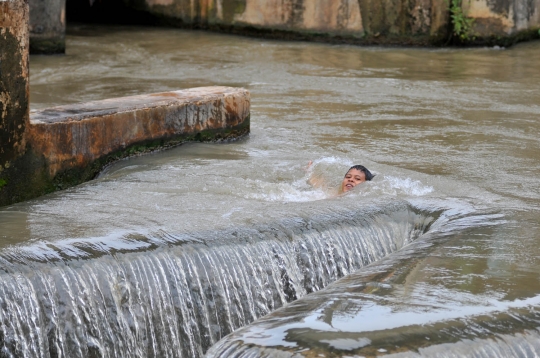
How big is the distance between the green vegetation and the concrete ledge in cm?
589

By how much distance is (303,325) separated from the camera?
3180 mm

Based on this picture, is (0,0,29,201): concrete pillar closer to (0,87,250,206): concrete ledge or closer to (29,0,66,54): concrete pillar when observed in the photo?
(0,87,250,206): concrete ledge

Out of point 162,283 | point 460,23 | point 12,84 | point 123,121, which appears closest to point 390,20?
point 460,23

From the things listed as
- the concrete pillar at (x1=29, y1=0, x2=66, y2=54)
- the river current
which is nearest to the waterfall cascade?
the river current

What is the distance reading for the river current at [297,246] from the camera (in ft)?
10.9

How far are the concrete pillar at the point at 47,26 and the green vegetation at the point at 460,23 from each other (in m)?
5.21

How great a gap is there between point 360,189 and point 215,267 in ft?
5.36

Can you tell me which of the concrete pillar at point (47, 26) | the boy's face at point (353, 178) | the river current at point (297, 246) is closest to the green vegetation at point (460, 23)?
the river current at point (297, 246)

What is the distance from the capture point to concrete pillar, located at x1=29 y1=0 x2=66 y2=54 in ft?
36.8

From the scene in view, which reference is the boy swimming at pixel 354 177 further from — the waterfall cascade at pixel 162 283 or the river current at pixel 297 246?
the waterfall cascade at pixel 162 283

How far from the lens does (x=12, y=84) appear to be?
17.4 ft

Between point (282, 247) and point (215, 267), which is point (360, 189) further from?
point (215, 267)

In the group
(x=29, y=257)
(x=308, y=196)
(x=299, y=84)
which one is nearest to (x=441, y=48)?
(x=299, y=84)

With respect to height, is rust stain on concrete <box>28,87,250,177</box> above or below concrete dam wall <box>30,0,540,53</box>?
below
